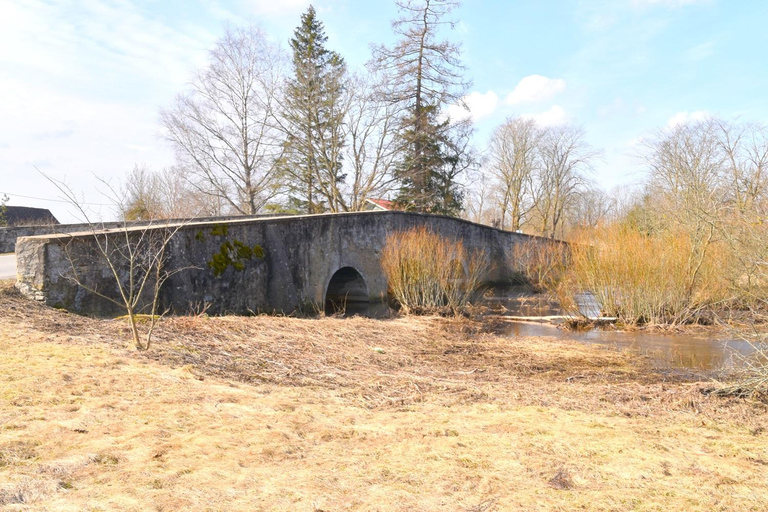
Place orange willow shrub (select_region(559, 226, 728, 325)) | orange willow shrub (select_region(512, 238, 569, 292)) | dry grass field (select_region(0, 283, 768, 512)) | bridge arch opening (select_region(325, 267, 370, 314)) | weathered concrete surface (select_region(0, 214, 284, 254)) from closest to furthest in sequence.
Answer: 1. dry grass field (select_region(0, 283, 768, 512))
2. orange willow shrub (select_region(559, 226, 728, 325))
3. weathered concrete surface (select_region(0, 214, 284, 254))
4. bridge arch opening (select_region(325, 267, 370, 314))
5. orange willow shrub (select_region(512, 238, 569, 292))

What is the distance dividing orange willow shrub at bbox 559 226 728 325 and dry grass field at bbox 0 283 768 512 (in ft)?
19.9

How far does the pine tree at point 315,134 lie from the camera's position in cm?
2458

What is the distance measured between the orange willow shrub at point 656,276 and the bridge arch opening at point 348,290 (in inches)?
275

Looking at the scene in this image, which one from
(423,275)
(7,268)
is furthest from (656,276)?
(7,268)

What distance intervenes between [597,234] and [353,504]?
1221 centimetres

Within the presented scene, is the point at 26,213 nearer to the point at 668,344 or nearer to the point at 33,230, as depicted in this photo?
the point at 33,230

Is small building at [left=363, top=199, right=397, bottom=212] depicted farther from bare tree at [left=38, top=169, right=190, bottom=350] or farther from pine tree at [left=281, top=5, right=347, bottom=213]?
bare tree at [left=38, top=169, right=190, bottom=350]

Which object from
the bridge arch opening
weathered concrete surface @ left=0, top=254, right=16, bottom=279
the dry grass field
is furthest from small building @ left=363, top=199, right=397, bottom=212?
the dry grass field

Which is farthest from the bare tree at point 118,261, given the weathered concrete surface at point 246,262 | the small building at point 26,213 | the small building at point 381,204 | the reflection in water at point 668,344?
the small building at point 26,213

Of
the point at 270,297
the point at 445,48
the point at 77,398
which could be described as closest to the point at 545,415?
the point at 77,398

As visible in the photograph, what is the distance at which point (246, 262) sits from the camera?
12.2 m

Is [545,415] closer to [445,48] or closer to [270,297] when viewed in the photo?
[270,297]

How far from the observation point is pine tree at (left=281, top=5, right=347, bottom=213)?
Answer: 24.6m

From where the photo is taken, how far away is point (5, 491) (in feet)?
9.13
